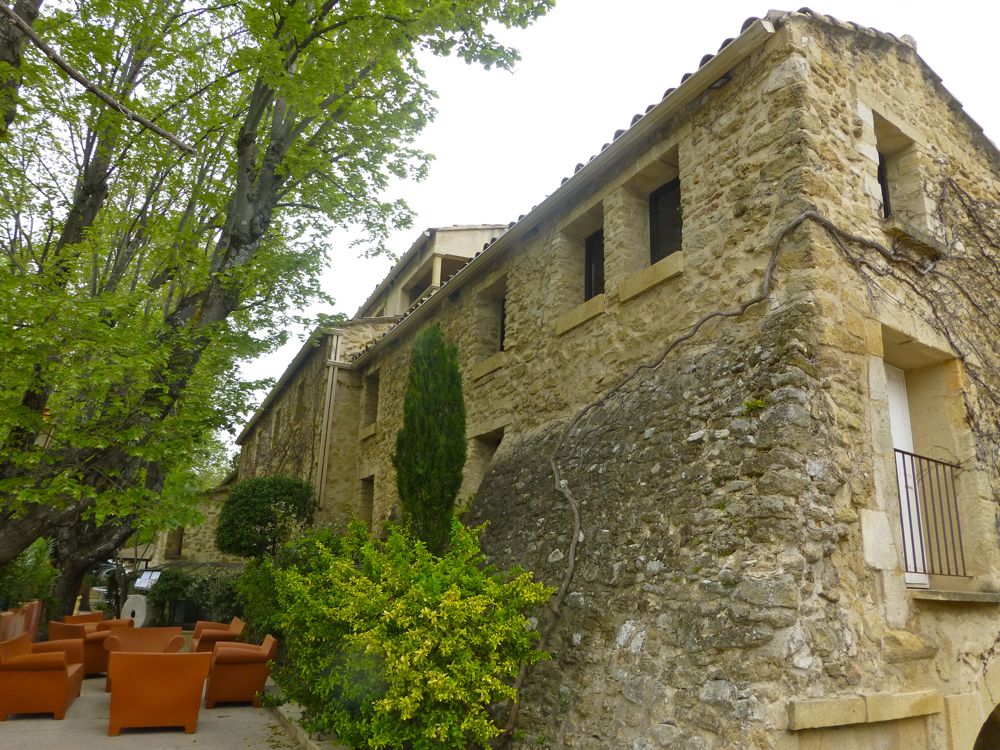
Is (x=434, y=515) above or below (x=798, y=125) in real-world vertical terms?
below

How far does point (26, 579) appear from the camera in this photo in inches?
514

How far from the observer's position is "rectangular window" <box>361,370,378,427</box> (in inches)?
523

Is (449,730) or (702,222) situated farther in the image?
(702,222)

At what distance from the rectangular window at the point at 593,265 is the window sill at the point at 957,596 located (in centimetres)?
413

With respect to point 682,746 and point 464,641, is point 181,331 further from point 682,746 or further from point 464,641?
point 682,746

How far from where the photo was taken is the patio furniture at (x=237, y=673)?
7.64 m

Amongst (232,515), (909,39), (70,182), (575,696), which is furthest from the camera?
(232,515)

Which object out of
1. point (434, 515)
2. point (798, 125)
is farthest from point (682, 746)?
point (798, 125)

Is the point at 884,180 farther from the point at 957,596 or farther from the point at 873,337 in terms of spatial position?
the point at 957,596

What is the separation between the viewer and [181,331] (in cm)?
733

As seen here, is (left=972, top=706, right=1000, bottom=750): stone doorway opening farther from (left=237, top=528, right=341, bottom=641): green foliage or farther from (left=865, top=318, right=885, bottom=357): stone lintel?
(left=237, top=528, right=341, bottom=641): green foliage

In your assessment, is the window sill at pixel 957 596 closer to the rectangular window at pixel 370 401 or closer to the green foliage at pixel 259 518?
the green foliage at pixel 259 518

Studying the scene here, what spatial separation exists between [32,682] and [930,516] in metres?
8.15

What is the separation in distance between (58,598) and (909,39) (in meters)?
14.8
